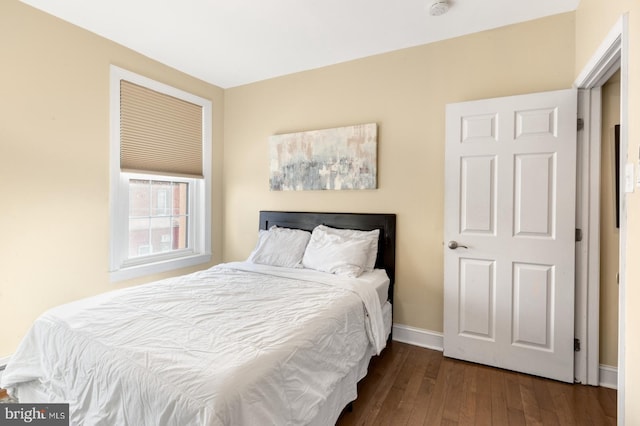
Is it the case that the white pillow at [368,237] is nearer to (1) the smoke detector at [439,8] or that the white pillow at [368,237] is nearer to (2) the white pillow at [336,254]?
(2) the white pillow at [336,254]

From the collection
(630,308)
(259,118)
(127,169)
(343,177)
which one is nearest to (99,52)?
(127,169)

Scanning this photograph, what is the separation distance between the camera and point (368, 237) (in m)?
2.70

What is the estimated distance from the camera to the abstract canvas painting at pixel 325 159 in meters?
2.86

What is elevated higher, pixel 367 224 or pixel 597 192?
pixel 597 192

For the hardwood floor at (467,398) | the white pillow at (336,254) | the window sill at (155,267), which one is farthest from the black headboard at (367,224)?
the window sill at (155,267)

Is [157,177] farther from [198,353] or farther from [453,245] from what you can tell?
[453,245]

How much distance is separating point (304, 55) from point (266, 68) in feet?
1.62

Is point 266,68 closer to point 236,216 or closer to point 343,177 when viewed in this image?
point 343,177

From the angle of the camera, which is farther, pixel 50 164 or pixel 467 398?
pixel 50 164

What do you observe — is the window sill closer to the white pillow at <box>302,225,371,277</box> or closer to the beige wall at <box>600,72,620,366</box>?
the white pillow at <box>302,225,371,277</box>

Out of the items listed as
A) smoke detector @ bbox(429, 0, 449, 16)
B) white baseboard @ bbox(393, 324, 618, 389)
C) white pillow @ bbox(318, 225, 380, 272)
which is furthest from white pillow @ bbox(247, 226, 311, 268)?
smoke detector @ bbox(429, 0, 449, 16)

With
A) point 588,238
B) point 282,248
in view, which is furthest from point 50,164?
point 588,238

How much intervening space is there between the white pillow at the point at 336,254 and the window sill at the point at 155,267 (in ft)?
4.70

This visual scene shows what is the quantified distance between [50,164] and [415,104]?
2.91 metres
